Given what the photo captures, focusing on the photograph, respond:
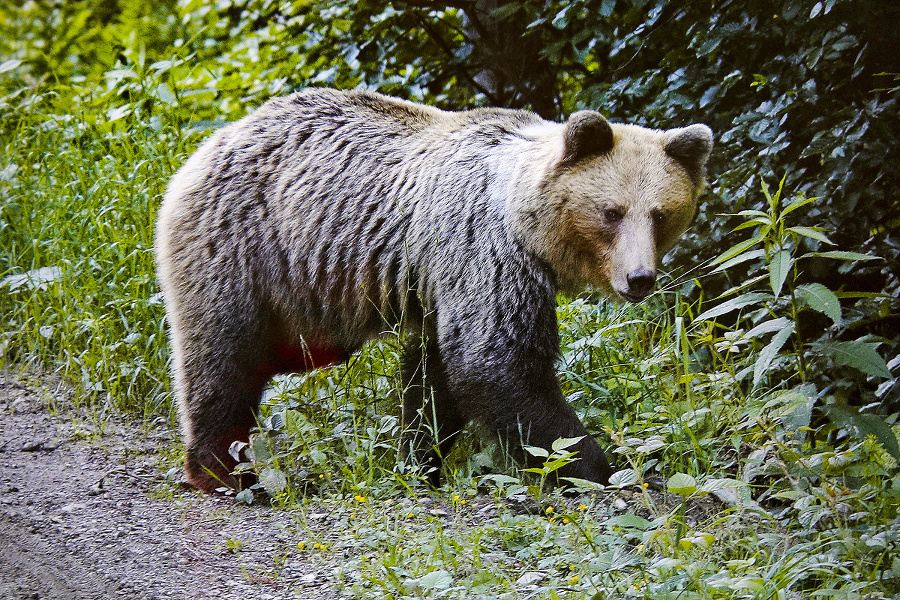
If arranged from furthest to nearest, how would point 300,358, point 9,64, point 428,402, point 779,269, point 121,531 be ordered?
point 9,64 → point 300,358 → point 428,402 → point 121,531 → point 779,269

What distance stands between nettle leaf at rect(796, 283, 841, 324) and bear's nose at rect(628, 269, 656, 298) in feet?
1.82

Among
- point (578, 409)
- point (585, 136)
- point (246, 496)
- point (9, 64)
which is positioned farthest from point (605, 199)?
point (9, 64)

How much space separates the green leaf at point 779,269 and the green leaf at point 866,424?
51 cm

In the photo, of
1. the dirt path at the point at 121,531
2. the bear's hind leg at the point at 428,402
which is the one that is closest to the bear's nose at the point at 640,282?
the bear's hind leg at the point at 428,402

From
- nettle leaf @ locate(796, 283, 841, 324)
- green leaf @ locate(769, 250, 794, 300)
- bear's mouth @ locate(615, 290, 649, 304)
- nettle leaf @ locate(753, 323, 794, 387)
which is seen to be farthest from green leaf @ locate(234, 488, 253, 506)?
nettle leaf @ locate(796, 283, 841, 324)

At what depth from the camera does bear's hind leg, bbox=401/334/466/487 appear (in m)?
4.22

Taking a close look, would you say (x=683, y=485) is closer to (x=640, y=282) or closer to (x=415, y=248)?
(x=640, y=282)

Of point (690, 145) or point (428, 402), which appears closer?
point (690, 145)

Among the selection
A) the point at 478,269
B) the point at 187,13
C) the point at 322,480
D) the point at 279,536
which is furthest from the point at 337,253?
the point at 187,13

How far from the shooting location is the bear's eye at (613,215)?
3.67m

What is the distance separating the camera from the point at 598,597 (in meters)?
2.55

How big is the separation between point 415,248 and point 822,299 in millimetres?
1771

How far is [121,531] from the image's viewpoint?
3.39 metres

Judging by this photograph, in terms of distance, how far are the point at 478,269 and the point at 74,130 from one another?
12.1 ft
